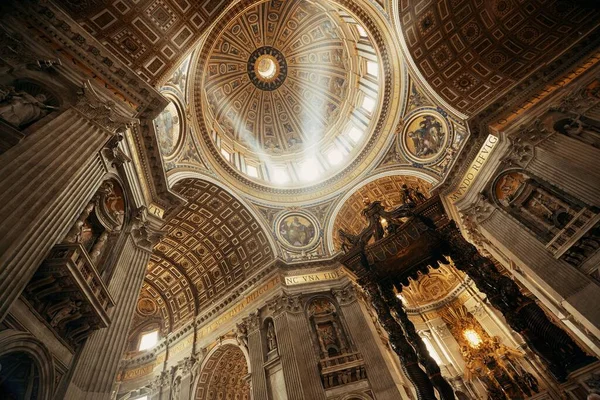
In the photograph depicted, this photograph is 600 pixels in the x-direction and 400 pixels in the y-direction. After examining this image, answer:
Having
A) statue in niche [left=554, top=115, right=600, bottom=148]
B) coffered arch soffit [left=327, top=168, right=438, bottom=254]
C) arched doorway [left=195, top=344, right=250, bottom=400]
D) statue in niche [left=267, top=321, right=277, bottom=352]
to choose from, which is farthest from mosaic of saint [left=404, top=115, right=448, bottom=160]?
arched doorway [left=195, top=344, right=250, bottom=400]

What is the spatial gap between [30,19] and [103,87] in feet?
6.15

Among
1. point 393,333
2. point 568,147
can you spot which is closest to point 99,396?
point 393,333

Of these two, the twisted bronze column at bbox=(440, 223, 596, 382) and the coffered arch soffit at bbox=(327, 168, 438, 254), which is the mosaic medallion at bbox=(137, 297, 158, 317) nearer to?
the coffered arch soffit at bbox=(327, 168, 438, 254)

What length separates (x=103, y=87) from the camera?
797cm

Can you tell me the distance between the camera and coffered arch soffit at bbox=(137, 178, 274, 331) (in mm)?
15234

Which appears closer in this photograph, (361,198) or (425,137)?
(425,137)

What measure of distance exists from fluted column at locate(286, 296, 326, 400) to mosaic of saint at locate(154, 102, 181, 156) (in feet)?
27.6

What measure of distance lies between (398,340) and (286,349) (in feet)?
16.9

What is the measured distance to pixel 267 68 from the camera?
19922mm

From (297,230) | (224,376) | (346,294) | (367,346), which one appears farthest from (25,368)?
(297,230)

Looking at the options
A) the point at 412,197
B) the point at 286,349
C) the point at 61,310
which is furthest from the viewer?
the point at 286,349

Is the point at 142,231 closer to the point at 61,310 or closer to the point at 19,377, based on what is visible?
the point at 61,310

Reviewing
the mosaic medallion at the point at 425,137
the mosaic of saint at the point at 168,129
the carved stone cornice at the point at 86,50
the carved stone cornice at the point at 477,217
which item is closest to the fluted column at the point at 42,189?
the carved stone cornice at the point at 86,50

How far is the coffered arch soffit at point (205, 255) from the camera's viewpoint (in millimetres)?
15234
